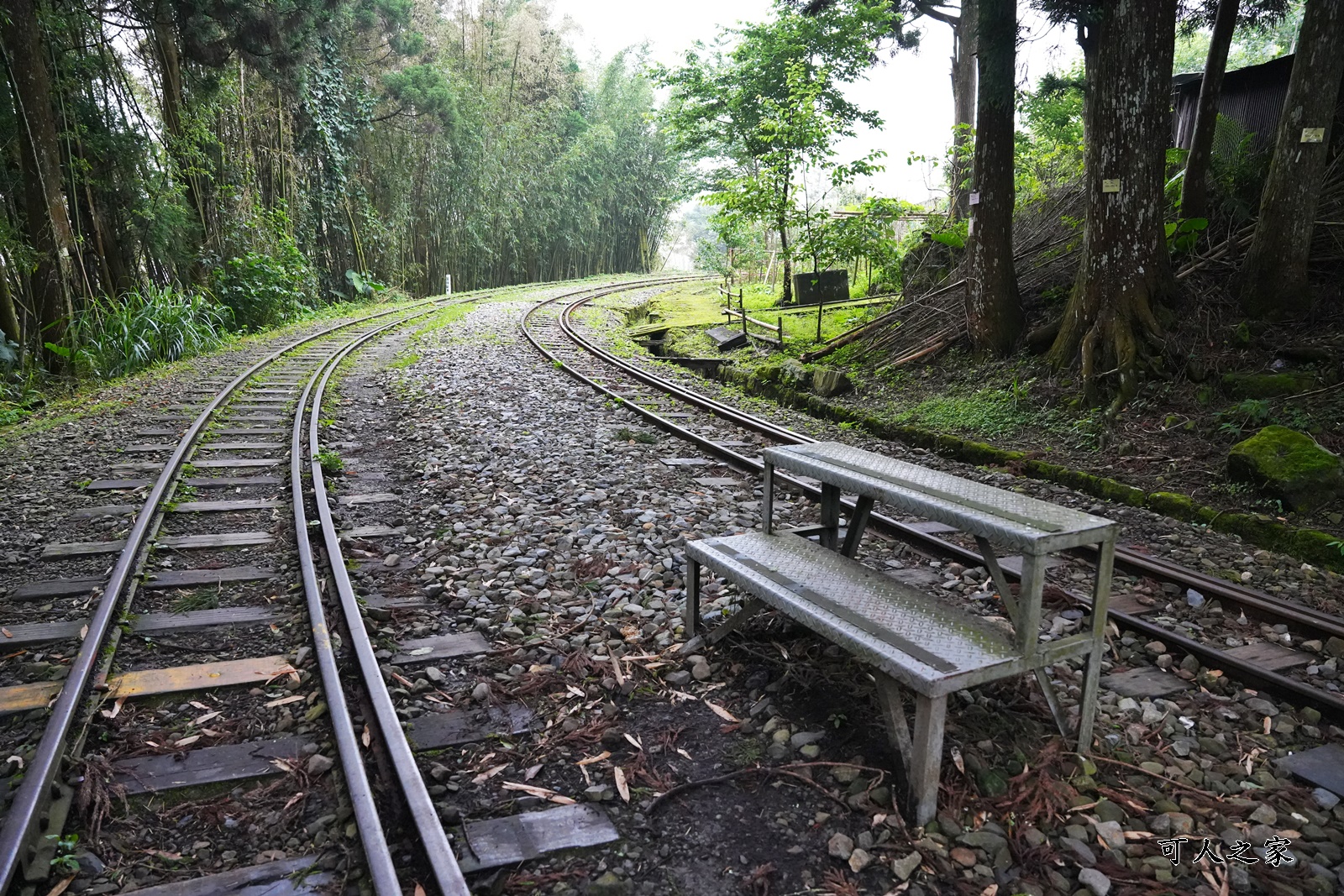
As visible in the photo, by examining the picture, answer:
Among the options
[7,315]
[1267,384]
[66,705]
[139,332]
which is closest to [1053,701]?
[66,705]

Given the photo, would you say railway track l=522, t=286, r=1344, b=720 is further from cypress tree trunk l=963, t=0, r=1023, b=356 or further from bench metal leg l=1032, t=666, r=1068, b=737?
cypress tree trunk l=963, t=0, r=1023, b=356

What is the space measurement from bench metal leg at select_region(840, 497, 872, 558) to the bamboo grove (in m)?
9.21

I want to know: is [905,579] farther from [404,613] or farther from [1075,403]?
[1075,403]

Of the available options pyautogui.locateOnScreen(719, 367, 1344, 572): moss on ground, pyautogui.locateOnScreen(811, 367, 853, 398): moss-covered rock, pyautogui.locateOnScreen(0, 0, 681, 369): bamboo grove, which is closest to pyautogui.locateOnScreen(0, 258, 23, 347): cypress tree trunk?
pyautogui.locateOnScreen(0, 0, 681, 369): bamboo grove

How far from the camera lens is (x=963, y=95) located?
12.7 meters

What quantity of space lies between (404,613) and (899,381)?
635cm

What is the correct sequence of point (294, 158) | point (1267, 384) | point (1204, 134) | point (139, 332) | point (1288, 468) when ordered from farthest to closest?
point (294, 158)
point (139, 332)
point (1204, 134)
point (1267, 384)
point (1288, 468)

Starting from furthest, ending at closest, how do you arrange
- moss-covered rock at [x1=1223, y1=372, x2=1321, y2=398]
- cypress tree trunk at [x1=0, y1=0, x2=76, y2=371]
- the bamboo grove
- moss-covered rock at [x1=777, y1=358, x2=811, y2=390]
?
the bamboo grove < moss-covered rock at [x1=777, y1=358, x2=811, y2=390] < cypress tree trunk at [x1=0, y1=0, x2=76, y2=371] < moss-covered rock at [x1=1223, y1=372, x2=1321, y2=398]

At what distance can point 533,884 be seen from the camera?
6.86 feet

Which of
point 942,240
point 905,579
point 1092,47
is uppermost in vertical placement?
point 1092,47

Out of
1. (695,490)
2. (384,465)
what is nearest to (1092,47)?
(695,490)

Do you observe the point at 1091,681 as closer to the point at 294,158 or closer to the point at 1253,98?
the point at 1253,98

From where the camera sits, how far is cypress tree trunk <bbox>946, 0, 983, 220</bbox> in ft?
36.1

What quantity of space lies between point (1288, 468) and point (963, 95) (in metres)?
9.98
